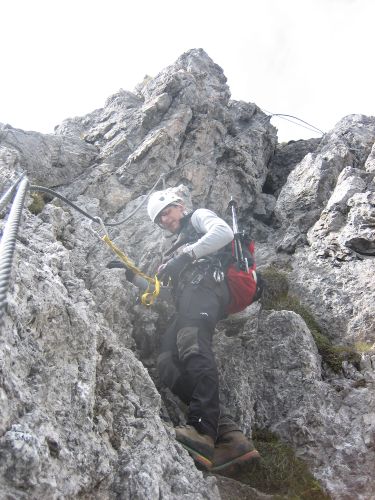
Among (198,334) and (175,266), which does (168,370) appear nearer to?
(198,334)

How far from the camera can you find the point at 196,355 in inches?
239

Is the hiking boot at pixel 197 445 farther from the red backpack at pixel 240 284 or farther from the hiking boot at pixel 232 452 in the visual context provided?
the red backpack at pixel 240 284

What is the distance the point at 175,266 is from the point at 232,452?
313 cm

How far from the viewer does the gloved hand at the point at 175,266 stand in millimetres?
7297

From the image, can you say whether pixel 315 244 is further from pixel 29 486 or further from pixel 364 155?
pixel 29 486

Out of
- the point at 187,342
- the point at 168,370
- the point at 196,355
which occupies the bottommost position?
the point at 168,370

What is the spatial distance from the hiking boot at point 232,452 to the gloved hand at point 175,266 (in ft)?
9.48

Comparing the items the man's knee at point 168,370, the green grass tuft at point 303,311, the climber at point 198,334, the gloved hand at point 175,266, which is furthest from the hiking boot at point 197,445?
the green grass tuft at point 303,311

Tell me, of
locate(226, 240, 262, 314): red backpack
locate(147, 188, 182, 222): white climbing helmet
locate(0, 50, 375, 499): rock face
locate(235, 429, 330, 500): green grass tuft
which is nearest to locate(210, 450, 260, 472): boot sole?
locate(235, 429, 330, 500): green grass tuft

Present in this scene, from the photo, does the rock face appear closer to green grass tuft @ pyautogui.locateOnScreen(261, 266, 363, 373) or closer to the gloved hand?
green grass tuft @ pyautogui.locateOnScreen(261, 266, 363, 373)

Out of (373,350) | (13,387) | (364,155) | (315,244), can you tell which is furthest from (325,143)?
(13,387)

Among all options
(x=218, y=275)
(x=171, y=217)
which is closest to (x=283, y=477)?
(x=218, y=275)

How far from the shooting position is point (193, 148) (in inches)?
594

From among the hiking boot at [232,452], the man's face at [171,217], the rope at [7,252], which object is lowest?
the hiking boot at [232,452]
